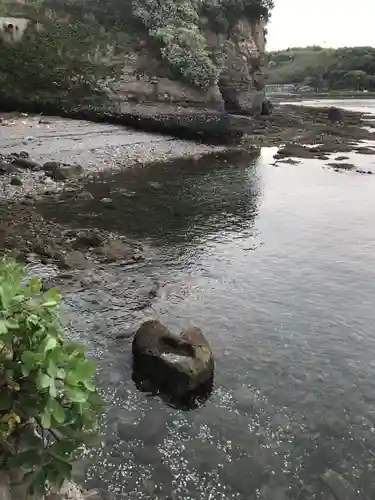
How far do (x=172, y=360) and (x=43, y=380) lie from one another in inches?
289

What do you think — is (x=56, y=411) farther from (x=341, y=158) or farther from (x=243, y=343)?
(x=341, y=158)

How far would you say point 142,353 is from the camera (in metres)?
11.4

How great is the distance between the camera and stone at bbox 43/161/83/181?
29781 millimetres

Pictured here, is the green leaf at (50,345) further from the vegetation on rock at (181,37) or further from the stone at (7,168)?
the vegetation on rock at (181,37)

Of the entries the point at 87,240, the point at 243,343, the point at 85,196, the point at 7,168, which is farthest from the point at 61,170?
the point at 243,343

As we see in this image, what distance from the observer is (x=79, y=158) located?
35625 millimetres

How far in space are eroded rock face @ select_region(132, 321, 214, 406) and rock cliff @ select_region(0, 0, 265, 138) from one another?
3956cm

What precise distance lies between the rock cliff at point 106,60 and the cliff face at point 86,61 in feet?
0.30

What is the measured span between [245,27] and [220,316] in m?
62.6

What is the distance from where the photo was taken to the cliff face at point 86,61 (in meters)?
47.2

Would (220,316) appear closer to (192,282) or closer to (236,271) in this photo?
(192,282)

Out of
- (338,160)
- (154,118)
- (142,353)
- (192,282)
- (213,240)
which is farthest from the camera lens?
(154,118)

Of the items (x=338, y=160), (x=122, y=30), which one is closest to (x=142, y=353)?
(x=338, y=160)

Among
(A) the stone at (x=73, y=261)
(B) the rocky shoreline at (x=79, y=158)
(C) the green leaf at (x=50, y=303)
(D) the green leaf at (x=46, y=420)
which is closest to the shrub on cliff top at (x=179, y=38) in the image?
(B) the rocky shoreline at (x=79, y=158)
